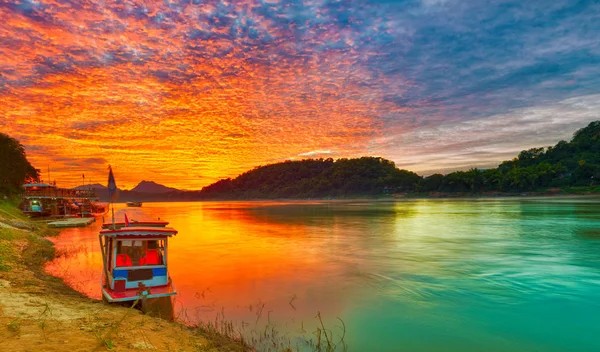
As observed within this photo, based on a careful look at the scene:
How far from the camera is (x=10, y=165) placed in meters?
58.1

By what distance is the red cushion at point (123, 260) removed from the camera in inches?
474

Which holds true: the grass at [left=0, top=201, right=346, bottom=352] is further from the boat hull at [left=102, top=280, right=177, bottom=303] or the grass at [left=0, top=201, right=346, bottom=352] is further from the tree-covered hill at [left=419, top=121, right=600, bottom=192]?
the tree-covered hill at [left=419, top=121, right=600, bottom=192]

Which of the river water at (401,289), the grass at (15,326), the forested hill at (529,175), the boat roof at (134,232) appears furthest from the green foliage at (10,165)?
the forested hill at (529,175)

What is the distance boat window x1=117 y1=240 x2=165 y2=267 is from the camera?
1227cm

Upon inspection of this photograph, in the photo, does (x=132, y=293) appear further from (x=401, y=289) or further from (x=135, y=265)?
(x=401, y=289)

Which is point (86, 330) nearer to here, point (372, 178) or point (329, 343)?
point (329, 343)

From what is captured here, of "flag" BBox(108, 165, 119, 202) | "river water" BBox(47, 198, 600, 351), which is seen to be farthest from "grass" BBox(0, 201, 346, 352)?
"flag" BBox(108, 165, 119, 202)

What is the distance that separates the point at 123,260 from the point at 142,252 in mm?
666

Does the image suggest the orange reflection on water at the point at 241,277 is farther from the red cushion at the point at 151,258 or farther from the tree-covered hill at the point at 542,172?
the tree-covered hill at the point at 542,172

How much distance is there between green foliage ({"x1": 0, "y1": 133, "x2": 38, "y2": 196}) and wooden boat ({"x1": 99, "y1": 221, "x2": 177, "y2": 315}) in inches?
2205

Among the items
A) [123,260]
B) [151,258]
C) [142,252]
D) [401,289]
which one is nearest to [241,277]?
[151,258]

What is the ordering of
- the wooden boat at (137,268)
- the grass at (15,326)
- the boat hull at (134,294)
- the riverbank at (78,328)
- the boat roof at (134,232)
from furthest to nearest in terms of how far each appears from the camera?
the boat roof at (134,232), the wooden boat at (137,268), the boat hull at (134,294), the grass at (15,326), the riverbank at (78,328)

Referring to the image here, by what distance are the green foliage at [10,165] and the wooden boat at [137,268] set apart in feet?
184

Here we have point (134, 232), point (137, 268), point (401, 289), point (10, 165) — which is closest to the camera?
point (137, 268)
